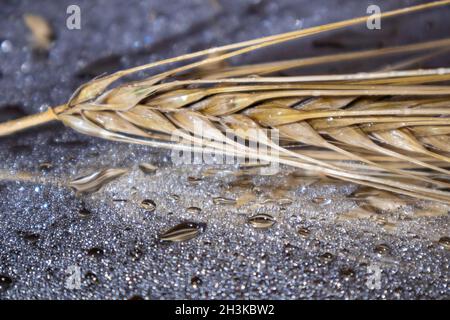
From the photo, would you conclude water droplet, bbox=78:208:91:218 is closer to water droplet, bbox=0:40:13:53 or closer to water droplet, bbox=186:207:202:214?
water droplet, bbox=186:207:202:214

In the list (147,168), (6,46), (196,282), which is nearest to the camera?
(196,282)

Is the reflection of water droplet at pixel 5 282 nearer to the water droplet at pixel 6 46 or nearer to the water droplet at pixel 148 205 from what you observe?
the water droplet at pixel 148 205

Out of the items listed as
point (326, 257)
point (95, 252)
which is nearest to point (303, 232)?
point (326, 257)

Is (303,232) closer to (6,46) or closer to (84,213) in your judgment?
(84,213)

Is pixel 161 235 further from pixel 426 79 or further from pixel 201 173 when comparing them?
pixel 426 79

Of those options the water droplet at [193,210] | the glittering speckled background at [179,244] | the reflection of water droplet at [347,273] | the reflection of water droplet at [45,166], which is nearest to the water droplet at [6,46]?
the glittering speckled background at [179,244]
